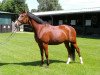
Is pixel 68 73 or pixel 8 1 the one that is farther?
pixel 8 1

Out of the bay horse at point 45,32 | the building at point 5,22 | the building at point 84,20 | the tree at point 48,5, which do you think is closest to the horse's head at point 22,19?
the bay horse at point 45,32

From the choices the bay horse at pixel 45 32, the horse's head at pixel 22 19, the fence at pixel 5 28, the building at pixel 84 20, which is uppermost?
the horse's head at pixel 22 19

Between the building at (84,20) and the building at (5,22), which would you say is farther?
the building at (5,22)

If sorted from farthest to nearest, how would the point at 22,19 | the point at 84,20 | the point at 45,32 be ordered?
1. the point at 84,20
2. the point at 45,32
3. the point at 22,19

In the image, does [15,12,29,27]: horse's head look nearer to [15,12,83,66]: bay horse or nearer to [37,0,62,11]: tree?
[15,12,83,66]: bay horse

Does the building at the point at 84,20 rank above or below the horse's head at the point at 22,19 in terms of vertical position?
below

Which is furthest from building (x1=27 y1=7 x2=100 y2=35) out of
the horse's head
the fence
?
the horse's head

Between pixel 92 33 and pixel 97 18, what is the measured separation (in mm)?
1892

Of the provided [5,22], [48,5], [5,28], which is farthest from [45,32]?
[48,5]

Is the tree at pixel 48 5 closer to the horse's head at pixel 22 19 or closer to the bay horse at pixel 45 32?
the bay horse at pixel 45 32

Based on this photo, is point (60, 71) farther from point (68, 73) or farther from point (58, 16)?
point (58, 16)

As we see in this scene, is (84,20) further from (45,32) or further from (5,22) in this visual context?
(45,32)

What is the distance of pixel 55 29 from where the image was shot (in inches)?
440

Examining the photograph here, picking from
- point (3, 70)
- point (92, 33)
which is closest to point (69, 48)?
point (3, 70)
